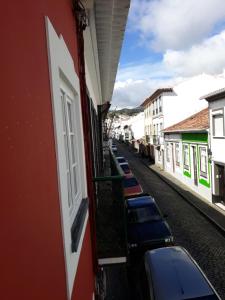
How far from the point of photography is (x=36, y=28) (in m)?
2.03

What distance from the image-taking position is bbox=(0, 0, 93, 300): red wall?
1289 mm

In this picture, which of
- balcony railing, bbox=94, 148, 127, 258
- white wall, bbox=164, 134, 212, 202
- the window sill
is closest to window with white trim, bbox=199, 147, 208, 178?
white wall, bbox=164, 134, 212, 202

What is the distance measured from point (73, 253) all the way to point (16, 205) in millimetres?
1680

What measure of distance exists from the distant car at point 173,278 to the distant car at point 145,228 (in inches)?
80.8

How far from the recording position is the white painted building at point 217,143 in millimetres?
17047

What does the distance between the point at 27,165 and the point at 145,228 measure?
960 cm

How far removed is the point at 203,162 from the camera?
21.0 m

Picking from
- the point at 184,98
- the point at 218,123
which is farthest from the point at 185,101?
the point at 218,123

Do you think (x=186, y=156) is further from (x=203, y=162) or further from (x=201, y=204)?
(x=201, y=204)

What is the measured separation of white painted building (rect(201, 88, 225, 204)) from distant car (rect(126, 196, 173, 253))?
6298 mm

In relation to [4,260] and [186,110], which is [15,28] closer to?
[4,260]

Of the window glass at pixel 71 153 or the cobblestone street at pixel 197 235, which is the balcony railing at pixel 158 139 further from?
the window glass at pixel 71 153

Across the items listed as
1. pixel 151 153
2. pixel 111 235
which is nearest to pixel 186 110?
pixel 151 153

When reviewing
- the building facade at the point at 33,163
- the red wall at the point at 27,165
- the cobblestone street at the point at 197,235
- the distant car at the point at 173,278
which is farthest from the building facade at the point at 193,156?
the red wall at the point at 27,165
